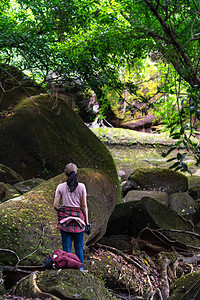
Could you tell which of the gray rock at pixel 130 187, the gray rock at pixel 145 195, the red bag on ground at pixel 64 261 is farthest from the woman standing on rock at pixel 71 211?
the gray rock at pixel 130 187

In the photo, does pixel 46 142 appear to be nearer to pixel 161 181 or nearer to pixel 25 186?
pixel 25 186

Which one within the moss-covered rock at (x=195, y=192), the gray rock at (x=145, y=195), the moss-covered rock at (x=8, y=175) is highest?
the moss-covered rock at (x=8, y=175)

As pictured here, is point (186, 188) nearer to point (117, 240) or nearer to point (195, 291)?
point (117, 240)

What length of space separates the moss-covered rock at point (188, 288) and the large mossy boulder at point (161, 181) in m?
5.85

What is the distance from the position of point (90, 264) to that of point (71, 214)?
3.98 ft

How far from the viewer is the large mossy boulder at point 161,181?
33.7ft

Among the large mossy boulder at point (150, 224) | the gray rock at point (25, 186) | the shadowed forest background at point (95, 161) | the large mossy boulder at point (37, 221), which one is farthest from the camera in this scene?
the gray rock at point (25, 186)

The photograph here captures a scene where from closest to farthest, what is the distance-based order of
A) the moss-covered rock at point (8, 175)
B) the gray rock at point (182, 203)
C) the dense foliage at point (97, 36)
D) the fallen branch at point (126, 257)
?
1. the fallen branch at point (126, 257)
2. the dense foliage at point (97, 36)
3. the moss-covered rock at point (8, 175)
4. the gray rock at point (182, 203)

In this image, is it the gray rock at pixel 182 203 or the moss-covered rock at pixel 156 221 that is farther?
the gray rock at pixel 182 203

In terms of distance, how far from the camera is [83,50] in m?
6.82

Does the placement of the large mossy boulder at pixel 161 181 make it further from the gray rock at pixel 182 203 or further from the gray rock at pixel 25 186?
the gray rock at pixel 25 186

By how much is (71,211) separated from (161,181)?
Result: 6.96 metres

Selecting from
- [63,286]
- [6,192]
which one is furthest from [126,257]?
[6,192]

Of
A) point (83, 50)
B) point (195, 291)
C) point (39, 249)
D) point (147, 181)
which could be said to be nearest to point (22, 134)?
point (83, 50)
